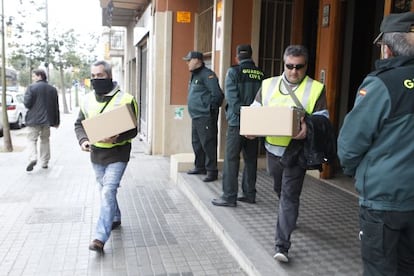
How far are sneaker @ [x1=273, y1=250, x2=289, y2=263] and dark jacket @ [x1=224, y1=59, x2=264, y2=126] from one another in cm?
178

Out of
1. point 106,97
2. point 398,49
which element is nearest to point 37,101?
point 106,97

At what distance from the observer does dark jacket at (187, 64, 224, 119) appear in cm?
634

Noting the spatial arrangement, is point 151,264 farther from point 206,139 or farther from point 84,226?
point 206,139

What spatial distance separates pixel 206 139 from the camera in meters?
6.48

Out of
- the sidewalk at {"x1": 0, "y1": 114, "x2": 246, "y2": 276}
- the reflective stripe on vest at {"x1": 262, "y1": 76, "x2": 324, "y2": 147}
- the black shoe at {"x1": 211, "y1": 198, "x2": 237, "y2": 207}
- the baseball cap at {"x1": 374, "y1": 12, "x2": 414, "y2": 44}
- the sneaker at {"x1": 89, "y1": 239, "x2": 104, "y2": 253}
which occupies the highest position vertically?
the baseball cap at {"x1": 374, "y1": 12, "x2": 414, "y2": 44}

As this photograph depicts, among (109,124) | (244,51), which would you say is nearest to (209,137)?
(244,51)

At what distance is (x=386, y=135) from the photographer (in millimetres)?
2207

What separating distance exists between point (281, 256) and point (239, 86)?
2.13 m

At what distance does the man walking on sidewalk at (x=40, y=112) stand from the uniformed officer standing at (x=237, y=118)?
4.44 m

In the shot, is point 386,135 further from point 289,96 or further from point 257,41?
point 257,41

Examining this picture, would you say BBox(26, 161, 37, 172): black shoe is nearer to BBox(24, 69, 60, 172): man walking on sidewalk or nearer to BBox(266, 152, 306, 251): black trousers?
BBox(24, 69, 60, 172): man walking on sidewalk

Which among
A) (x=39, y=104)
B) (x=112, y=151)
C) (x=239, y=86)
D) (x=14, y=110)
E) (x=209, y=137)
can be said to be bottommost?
(x=14, y=110)

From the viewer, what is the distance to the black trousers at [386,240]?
2.22 meters

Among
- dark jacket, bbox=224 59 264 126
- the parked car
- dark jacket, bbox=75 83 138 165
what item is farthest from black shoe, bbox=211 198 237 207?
the parked car
